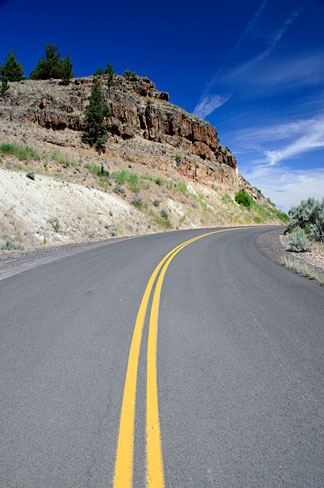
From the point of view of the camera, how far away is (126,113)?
1875 inches

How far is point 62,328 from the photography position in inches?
167

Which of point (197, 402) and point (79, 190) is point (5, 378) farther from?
point (79, 190)

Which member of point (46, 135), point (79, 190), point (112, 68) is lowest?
point (79, 190)

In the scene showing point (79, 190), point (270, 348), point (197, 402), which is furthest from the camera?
point (79, 190)

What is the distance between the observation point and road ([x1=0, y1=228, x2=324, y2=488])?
1.95 m

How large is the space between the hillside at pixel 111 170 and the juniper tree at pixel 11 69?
1132 cm

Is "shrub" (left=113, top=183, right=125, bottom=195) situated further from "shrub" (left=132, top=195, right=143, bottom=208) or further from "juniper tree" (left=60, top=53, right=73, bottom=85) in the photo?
"juniper tree" (left=60, top=53, right=73, bottom=85)

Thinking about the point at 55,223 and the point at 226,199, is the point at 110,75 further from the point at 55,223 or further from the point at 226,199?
the point at 55,223

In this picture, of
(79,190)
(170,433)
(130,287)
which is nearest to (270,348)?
(170,433)

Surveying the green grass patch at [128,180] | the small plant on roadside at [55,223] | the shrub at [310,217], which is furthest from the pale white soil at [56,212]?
the shrub at [310,217]

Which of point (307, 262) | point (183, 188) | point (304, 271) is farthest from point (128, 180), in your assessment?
point (304, 271)

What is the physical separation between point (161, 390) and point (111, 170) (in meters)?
35.6

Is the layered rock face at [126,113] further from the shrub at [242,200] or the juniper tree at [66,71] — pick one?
the shrub at [242,200]

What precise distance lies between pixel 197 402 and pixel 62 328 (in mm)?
2560
